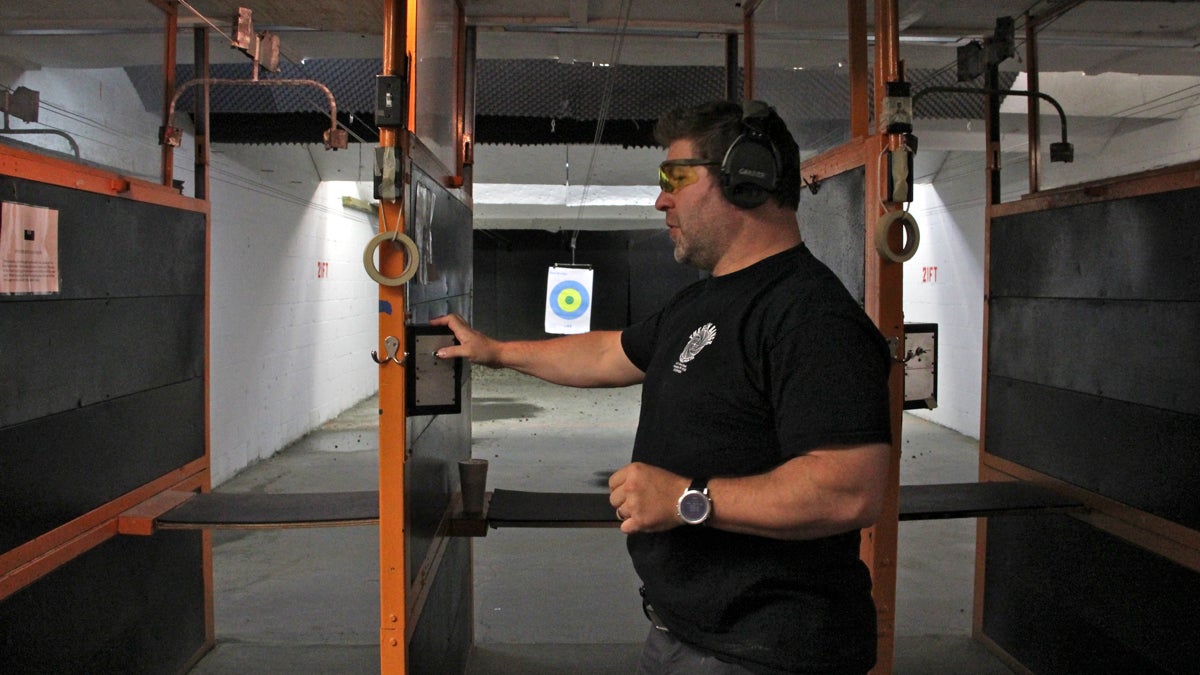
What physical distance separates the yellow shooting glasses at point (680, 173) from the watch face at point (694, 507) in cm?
43

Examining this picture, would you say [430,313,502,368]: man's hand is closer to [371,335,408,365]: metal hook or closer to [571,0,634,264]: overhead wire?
[371,335,408,365]: metal hook

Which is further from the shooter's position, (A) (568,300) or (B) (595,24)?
(A) (568,300)

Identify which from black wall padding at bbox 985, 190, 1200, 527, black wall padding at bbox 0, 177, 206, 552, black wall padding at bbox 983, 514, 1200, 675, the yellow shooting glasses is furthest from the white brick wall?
black wall padding at bbox 983, 514, 1200, 675

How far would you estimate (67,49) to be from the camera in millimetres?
2686

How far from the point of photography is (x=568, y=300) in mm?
10758

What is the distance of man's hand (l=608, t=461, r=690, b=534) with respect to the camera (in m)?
0.94

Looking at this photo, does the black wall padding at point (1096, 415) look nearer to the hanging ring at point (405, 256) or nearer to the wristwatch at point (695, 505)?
the wristwatch at point (695, 505)

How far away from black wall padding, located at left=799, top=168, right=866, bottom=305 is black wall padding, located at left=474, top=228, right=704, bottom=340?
930 cm

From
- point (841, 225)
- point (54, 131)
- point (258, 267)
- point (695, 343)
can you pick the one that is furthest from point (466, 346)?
point (258, 267)

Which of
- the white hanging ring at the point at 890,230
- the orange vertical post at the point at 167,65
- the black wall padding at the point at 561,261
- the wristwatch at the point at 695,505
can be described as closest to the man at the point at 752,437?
the wristwatch at the point at 695,505

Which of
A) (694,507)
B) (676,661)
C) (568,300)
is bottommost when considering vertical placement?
(676,661)

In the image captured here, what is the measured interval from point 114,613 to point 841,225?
2203 mm

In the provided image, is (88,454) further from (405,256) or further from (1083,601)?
(1083,601)

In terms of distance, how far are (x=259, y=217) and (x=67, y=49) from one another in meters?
2.68
